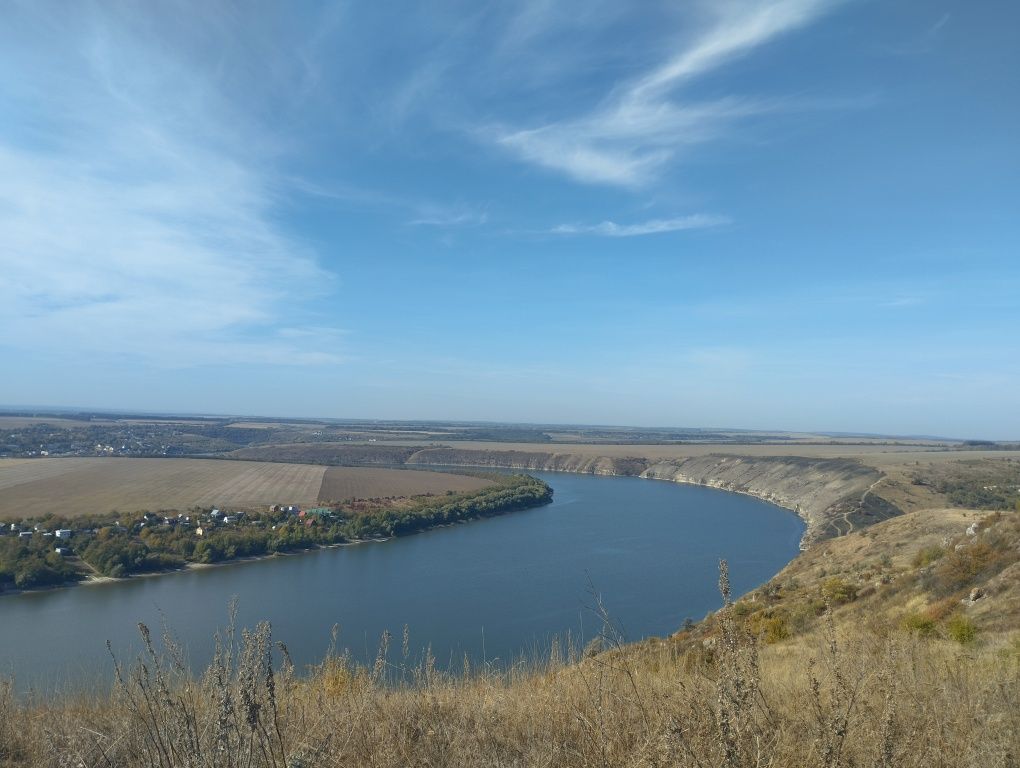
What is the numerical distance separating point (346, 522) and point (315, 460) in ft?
118

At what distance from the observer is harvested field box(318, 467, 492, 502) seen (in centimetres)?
3731

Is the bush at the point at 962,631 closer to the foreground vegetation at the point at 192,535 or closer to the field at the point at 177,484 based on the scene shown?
the foreground vegetation at the point at 192,535

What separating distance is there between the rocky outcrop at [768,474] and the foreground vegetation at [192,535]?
18345 mm

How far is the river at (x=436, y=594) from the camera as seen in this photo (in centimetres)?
1392

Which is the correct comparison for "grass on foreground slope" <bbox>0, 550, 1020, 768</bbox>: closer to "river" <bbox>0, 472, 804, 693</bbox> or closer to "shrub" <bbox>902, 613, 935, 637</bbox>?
"shrub" <bbox>902, 613, 935, 637</bbox>

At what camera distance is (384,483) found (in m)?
42.7

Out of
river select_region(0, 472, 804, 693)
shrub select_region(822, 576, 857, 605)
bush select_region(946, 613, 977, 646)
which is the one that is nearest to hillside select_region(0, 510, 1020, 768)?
bush select_region(946, 613, 977, 646)

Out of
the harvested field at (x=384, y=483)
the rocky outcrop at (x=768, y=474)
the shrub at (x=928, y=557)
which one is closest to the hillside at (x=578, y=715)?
the shrub at (x=928, y=557)

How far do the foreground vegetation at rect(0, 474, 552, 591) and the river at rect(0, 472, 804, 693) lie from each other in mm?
867

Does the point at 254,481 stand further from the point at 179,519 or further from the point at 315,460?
the point at 315,460

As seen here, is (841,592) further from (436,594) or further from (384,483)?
(384,483)

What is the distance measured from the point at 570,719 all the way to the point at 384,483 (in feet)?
137

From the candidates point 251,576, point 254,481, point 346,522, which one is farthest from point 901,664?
point 254,481

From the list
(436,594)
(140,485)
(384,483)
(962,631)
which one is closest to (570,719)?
(962,631)
